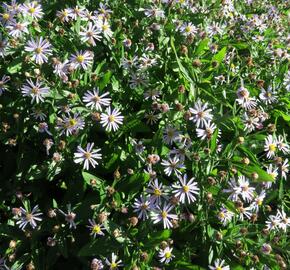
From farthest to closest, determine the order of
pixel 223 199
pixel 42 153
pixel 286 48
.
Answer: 1. pixel 286 48
2. pixel 42 153
3. pixel 223 199

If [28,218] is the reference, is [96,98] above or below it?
above

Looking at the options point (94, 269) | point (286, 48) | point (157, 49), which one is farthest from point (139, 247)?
point (286, 48)

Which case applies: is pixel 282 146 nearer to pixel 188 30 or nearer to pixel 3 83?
pixel 188 30

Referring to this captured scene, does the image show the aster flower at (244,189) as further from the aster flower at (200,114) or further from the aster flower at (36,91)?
the aster flower at (36,91)

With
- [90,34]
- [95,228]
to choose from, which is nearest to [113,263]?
[95,228]

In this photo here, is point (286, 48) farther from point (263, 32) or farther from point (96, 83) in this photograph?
point (96, 83)

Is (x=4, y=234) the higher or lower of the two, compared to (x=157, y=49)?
lower
